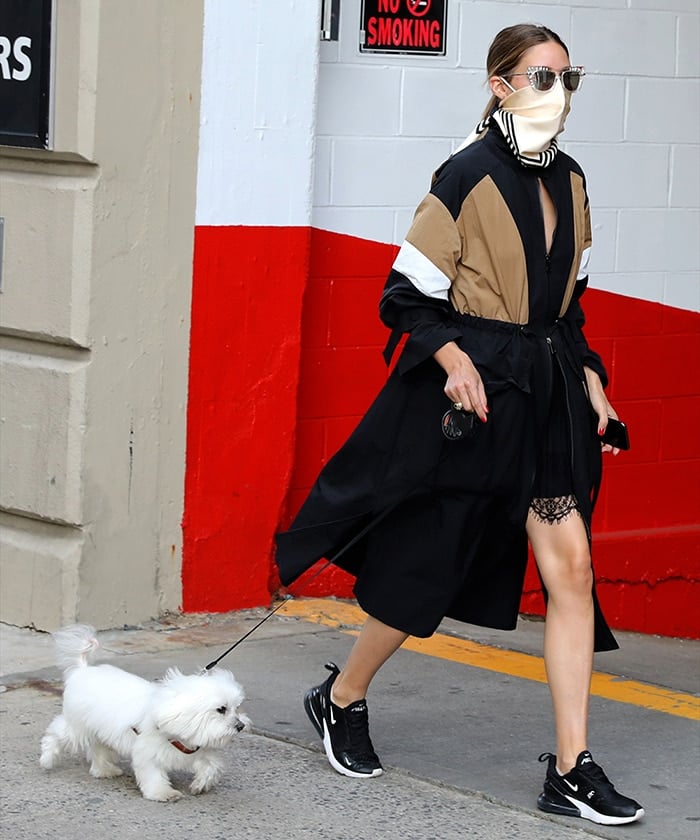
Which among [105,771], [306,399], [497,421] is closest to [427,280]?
[497,421]

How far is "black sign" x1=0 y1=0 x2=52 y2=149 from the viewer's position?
530 centimetres

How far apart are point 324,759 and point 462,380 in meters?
1.17

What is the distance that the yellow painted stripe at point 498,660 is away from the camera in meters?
5.25

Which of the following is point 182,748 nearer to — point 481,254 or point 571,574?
point 571,574

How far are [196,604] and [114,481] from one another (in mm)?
592

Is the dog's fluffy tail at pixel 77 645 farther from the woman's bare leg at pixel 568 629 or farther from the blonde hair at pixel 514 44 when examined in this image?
the blonde hair at pixel 514 44

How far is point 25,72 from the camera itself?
211 inches

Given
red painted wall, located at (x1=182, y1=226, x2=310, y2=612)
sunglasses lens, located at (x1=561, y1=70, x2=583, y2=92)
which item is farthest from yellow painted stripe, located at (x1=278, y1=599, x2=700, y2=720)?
sunglasses lens, located at (x1=561, y1=70, x2=583, y2=92)

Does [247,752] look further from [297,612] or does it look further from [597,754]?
[297,612]

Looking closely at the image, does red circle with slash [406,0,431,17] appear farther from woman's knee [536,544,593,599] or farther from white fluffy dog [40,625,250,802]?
white fluffy dog [40,625,250,802]

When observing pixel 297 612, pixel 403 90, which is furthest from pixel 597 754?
pixel 403 90

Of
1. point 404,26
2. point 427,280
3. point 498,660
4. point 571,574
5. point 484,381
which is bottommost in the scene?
point 498,660

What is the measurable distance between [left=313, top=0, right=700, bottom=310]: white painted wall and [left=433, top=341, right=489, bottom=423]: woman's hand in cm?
223

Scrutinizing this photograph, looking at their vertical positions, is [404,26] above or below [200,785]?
above
